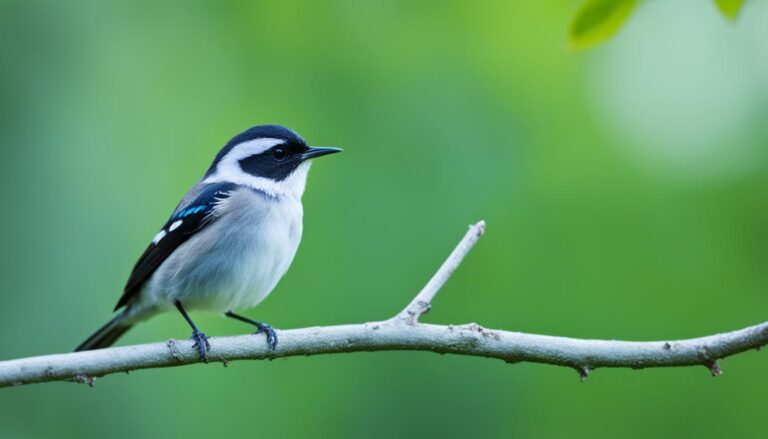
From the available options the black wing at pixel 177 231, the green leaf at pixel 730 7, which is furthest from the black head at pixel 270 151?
the green leaf at pixel 730 7

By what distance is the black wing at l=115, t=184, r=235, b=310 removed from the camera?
699 cm

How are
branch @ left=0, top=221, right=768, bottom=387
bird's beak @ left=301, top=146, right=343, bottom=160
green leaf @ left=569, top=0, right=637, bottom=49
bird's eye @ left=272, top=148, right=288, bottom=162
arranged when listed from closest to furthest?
green leaf @ left=569, top=0, right=637, bottom=49 → branch @ left=0, top=221, right=768, bottom=387 → bird's beak @ left=301, top=146, right=343, bottom=160 → bird's eye @ left=272, top=148, right=288, bottom=162

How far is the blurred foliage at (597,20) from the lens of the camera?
3.29 meters

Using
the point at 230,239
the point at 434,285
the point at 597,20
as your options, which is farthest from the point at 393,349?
the point at 597,20

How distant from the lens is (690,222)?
9930 mm

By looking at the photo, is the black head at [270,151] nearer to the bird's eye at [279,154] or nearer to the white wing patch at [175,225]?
the bird's eye at [279,154]

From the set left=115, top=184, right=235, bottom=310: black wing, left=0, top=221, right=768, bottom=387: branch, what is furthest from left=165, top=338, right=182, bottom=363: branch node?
left=115, top=184, right=235, bottom=310: black wing

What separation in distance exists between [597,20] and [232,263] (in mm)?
3876

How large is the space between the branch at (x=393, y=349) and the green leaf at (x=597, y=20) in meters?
1.75

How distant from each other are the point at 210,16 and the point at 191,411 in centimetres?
540

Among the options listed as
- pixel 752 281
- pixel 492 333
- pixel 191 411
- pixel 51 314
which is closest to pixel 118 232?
pixel 51 314

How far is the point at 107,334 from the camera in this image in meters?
7.27

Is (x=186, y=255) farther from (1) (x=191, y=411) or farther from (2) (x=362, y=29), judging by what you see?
(2) (x=362, y=29)

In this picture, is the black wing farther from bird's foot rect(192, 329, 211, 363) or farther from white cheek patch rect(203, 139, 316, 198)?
bird's foot rect(192, 329, 211, 363)
